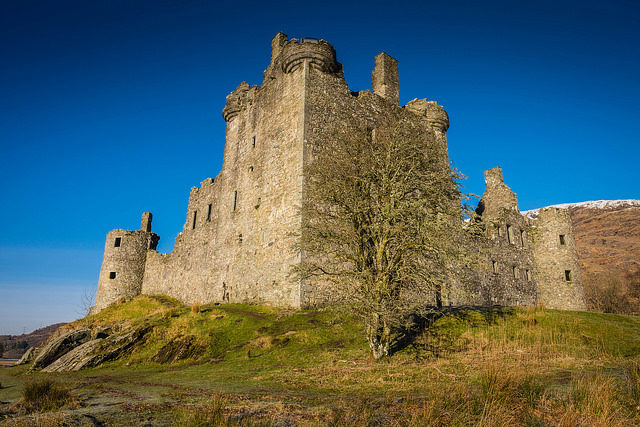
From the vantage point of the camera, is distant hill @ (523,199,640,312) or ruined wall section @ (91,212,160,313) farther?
distant hill @ (523,199,640,312)

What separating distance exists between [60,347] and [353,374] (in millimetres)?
14085

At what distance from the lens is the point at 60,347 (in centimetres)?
1644

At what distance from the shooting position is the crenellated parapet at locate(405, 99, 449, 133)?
2622 centimetres

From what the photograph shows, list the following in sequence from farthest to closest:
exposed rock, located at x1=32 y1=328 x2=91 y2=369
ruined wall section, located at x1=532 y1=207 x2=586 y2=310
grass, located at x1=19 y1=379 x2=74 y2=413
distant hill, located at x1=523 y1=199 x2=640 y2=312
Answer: distant hill, located at x1=523 y1=199 x2=640 y2=312 < ruined wall section, located at x1=532 y1=207 x2=586 y2=310 < exposed rock, located at x1=32 y1=328 x2=91 y2=369 < grass, located at x1=19 y1=379 x2=74 y2=413

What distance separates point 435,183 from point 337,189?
10.3ft

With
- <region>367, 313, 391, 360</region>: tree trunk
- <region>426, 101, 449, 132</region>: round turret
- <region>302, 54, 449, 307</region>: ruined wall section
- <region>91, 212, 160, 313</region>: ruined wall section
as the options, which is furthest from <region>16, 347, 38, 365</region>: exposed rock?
<region>426, 101, 449, 132</region>: round turret

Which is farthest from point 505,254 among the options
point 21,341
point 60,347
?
point 21,341

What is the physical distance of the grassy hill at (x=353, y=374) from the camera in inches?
200

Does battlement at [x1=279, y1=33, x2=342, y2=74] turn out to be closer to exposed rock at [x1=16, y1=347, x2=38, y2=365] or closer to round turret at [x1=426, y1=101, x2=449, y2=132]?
round turret at [x1=426, y1=101, x2=449, y2=132]

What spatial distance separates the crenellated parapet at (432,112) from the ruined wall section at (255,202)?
334 inches

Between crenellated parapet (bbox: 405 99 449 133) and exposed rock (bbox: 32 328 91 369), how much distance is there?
2259 centimetres

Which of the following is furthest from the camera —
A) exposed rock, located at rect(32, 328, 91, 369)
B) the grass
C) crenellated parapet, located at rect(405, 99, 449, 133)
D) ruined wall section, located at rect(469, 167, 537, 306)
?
ruined wall section, located at rect(469, 167, 537, 306)

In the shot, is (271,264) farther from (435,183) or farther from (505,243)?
(505,243)

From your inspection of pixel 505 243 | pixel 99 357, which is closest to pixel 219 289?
pixel 99 357
